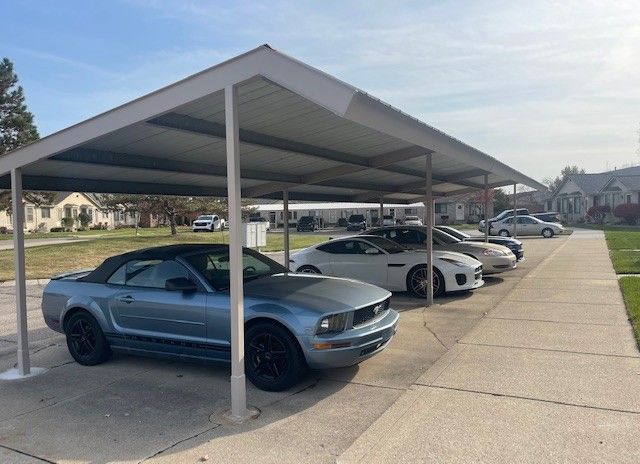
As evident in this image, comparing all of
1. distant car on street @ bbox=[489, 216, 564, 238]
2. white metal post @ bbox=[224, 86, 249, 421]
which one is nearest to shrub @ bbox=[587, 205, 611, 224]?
distant car on street @ bbox=[489, 216, 564, 238]

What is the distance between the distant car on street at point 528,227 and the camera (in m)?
32.9

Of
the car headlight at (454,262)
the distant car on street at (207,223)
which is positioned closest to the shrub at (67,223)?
the distant car on street at (207,223)

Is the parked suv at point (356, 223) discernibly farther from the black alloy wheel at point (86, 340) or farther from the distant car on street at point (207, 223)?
the black alloy wheel at point (86, 340)

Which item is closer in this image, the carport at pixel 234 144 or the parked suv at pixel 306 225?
the carport at pixel 234 144

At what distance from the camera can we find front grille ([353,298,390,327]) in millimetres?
5465

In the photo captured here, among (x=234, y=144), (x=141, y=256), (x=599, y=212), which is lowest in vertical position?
(x=141, y=256)

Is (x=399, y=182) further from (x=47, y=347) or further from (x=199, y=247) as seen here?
(x=47, y=347)

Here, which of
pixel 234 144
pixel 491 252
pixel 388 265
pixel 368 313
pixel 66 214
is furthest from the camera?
pixel 66 214

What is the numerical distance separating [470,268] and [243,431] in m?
7.15

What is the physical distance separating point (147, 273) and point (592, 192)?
57.2 m

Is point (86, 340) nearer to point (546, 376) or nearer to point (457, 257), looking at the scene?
point (546, 376)

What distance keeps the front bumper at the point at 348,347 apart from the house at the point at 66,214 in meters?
47.2

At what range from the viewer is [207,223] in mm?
47062

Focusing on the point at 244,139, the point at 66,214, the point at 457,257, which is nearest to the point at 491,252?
the point at 457,257
